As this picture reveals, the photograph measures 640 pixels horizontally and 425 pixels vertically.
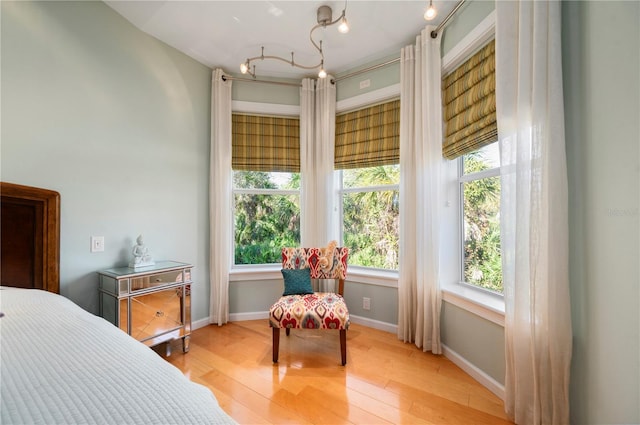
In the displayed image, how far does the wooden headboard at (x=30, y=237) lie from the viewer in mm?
1600

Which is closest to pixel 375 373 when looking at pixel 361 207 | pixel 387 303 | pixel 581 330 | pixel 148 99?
pixel 387 303

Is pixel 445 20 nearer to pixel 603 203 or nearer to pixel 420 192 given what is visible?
pixel 420 192

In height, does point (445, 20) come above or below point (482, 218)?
above

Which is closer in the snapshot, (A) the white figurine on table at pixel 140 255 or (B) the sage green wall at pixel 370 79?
(A) the white figurine on table at pixel 140 255

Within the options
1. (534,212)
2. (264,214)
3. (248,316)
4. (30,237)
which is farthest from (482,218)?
(30,237)

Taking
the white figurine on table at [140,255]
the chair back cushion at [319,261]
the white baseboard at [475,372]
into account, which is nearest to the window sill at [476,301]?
the white baseboard at [475,372]

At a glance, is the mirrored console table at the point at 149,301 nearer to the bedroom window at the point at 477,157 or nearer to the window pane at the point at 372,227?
the window pane at the point at 372,227

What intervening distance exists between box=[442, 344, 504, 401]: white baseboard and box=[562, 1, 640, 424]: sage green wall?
0.48 meters

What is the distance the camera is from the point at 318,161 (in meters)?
3.07

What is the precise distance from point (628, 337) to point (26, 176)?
327 cm

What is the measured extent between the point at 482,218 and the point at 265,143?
232cm

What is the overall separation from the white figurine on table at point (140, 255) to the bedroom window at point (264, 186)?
40.3 inches

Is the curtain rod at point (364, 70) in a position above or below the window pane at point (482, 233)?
above

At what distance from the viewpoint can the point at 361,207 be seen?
3070mm
